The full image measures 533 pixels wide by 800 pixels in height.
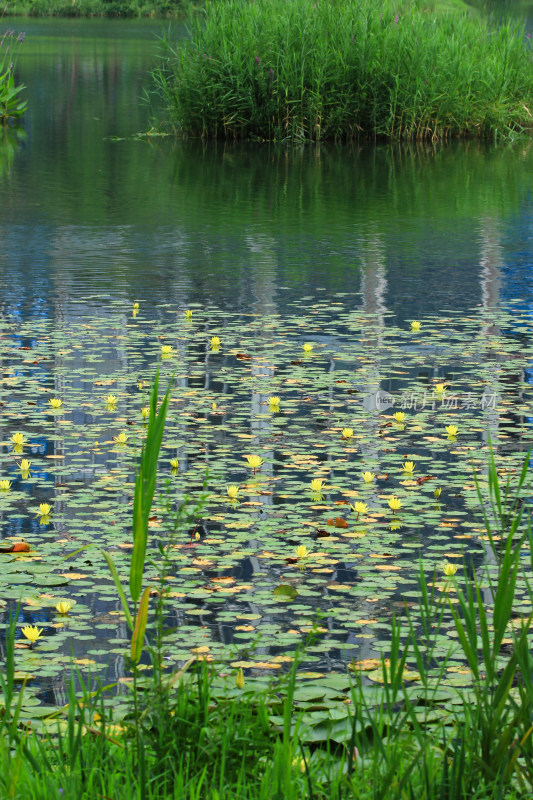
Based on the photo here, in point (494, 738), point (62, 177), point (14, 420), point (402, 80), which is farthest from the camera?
point (402, 80)

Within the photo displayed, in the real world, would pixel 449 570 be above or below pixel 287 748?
below

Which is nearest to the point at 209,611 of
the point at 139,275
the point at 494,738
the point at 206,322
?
the point at 494,738

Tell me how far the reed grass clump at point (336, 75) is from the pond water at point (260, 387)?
369 centimetres

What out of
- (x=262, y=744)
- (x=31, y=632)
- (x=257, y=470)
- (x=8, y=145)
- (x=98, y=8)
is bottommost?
(x=257, y=470)

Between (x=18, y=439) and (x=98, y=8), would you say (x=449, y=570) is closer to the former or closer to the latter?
(x=18, y=439)

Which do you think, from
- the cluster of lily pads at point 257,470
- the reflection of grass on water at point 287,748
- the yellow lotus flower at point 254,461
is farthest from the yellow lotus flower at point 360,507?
the reflection of grass on water at point 287,748

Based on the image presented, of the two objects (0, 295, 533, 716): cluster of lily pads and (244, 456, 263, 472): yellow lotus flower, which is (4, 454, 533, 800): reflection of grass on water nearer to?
(0, 295, 533, 716): cluster of lily pads

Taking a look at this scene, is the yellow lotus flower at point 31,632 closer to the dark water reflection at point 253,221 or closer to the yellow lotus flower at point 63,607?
the yellow lotus flower at point 63,607

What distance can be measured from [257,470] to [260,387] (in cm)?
160

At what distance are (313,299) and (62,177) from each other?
8.66m

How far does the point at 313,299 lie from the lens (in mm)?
10477

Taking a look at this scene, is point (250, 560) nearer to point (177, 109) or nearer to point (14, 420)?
point (14, 420)

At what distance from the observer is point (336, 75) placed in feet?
69.1

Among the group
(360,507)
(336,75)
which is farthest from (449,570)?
(336,75)
